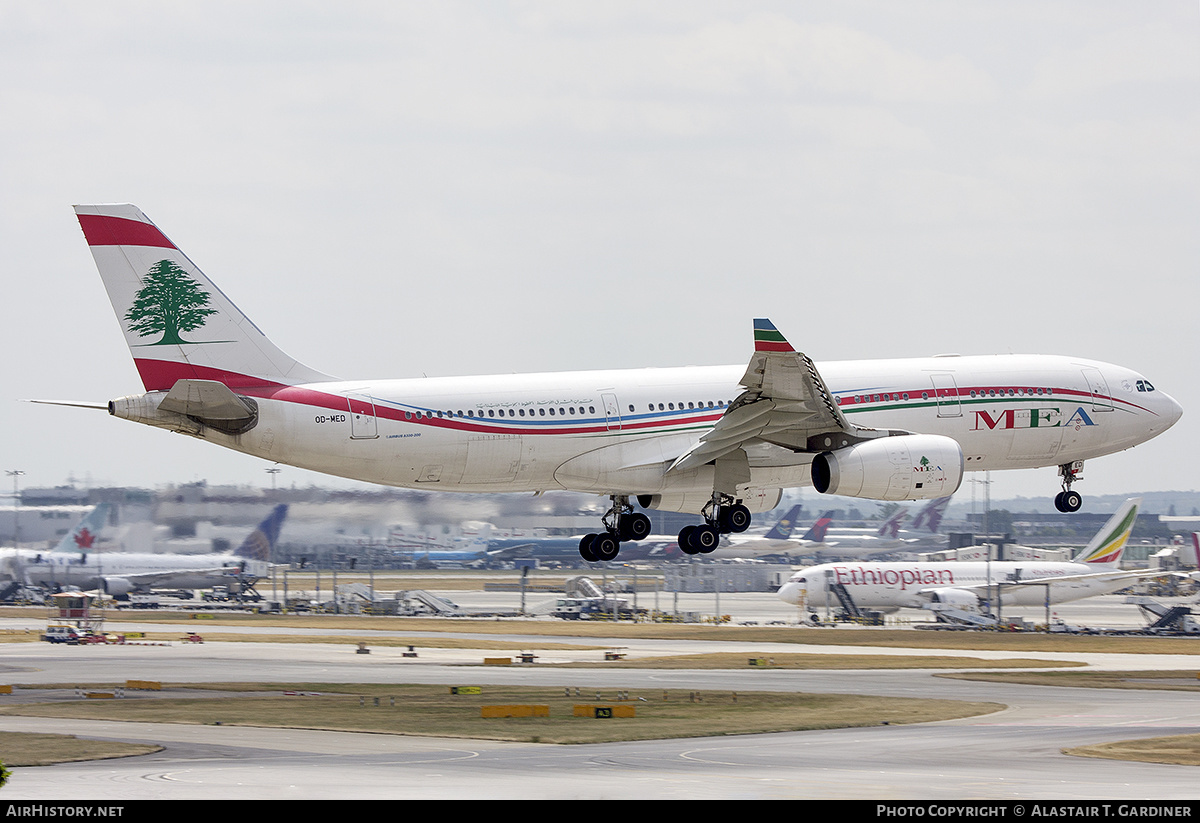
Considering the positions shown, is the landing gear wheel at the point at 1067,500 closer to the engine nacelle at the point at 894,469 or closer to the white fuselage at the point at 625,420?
the white fuselage at the point at 625,420

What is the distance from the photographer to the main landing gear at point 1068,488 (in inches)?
1845

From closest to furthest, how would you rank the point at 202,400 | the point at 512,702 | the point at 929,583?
the point at 202,400
the point at 512,702
the point at 929,583

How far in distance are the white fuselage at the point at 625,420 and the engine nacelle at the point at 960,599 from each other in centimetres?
3504

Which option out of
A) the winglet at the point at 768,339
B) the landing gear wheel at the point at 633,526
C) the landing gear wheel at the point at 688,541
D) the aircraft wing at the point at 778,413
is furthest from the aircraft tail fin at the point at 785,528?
the winglet at the point at 768,339

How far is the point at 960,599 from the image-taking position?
8062cm

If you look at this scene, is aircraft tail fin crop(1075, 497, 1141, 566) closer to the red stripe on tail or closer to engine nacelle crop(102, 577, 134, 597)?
engine nacelle crop(102, 577, 134, 597)

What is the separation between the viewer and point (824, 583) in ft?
278

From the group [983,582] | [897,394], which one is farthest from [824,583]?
[897,394]

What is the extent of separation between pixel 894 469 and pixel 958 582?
4895 cm

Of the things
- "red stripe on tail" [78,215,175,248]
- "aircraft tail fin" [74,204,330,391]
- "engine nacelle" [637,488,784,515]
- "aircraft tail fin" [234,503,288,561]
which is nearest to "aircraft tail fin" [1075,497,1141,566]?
"aircraft tail fin" [234,503,288,561]

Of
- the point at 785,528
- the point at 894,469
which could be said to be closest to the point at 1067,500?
the point at 894,469

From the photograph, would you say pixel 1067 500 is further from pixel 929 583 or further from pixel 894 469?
pixel 929 583

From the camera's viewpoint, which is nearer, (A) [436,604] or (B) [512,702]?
(B) [512,702]

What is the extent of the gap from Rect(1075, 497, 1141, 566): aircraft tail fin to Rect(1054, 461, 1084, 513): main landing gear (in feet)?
136
